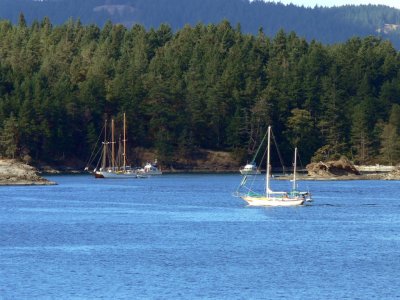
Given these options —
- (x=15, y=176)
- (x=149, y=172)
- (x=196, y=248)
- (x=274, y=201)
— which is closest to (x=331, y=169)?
(x=149, y=172)

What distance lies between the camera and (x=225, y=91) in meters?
166

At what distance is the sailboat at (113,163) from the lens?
146 m

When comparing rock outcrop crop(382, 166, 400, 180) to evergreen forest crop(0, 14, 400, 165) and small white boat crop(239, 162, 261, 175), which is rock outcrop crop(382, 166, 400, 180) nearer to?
evergreen forest crop(0, 14, 400, 165)

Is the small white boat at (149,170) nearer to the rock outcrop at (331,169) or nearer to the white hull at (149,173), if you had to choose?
the white hull at (149,173)

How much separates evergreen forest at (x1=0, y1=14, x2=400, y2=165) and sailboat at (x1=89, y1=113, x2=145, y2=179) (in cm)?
289

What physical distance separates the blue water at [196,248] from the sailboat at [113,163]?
45.7 metres

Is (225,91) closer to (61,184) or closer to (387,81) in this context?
(387,81)

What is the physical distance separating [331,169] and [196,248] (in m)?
81.2

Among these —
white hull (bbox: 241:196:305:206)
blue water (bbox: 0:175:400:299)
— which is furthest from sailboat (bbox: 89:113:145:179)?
white hull (bbox: 241:196:305:206)

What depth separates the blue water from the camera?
45.0 metres

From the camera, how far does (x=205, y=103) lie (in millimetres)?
164750

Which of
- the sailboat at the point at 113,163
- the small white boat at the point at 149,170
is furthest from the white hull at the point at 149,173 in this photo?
the sailboat at the point at 113,163

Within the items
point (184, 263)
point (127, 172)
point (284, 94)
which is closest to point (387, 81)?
point (284, 94)

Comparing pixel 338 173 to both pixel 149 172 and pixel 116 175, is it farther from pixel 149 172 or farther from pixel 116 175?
pixel 116 175
